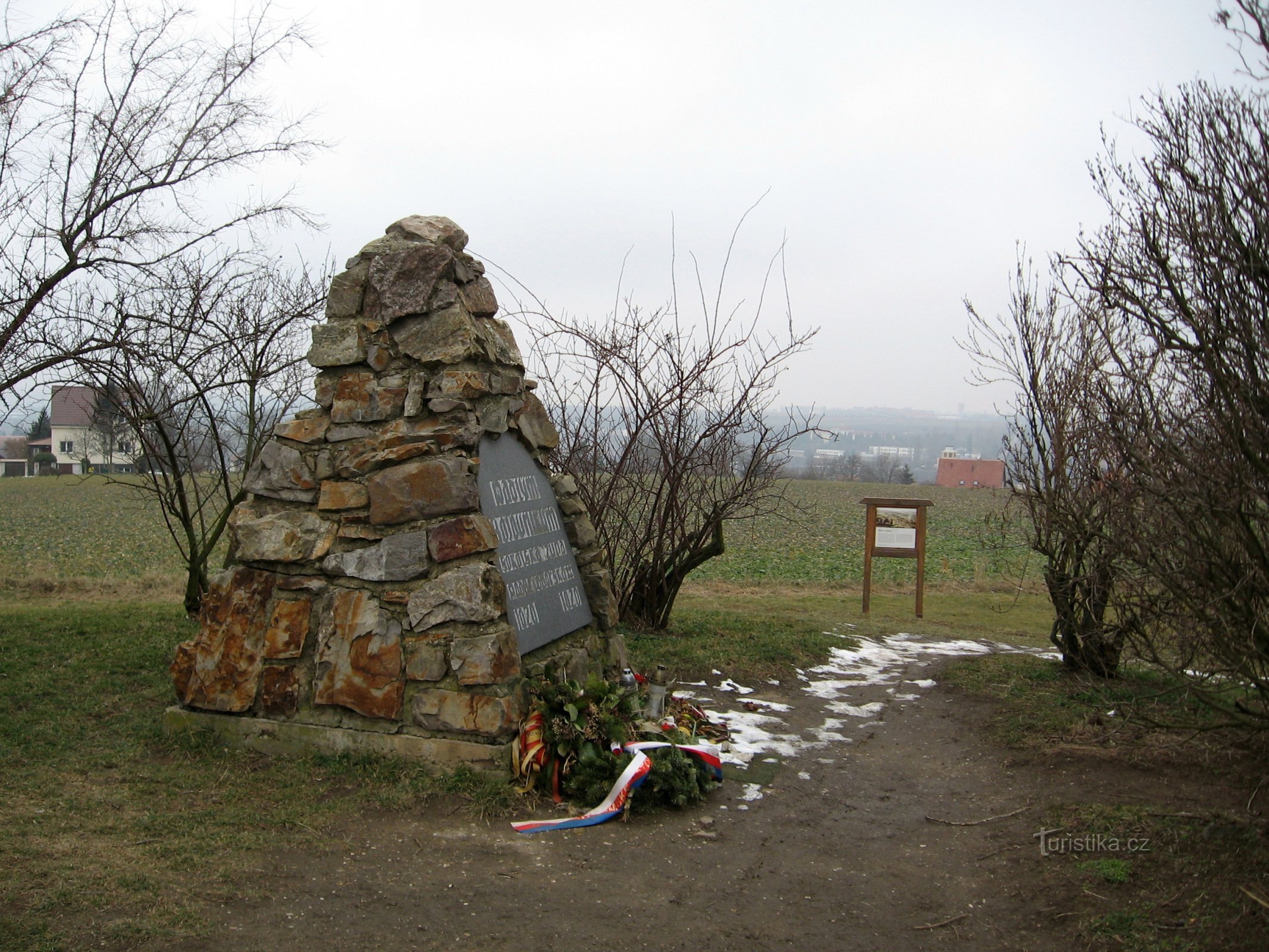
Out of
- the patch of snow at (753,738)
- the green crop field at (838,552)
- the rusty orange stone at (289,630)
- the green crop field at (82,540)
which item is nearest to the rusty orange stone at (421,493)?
the rusty orange stone at (289,630)

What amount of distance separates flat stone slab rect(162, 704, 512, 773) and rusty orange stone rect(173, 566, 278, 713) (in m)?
0.09

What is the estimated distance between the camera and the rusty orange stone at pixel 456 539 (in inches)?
207

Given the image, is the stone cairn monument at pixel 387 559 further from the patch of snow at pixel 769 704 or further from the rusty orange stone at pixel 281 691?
the patch of snow at pixel 769 704

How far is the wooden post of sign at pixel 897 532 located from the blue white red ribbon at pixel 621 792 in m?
8.05

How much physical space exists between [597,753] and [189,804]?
6.75ft

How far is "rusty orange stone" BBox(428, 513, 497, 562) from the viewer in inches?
207

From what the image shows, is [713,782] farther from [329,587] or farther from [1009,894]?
[329,587]

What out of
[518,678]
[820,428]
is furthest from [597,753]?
[820,428]

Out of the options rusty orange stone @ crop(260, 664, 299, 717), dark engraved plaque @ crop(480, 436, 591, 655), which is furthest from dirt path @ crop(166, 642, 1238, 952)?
dark engraved plaque @ crop(480, 436, 591, 655)

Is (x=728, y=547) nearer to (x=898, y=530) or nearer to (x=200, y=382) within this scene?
(x=898, y=530)

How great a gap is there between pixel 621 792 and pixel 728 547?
53.2ft

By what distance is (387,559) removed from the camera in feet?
17.3

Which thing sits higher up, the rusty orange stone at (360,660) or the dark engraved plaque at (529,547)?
the dark engraved plaque at (529,547)

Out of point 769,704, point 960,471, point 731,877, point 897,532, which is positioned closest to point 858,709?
point 769,704
